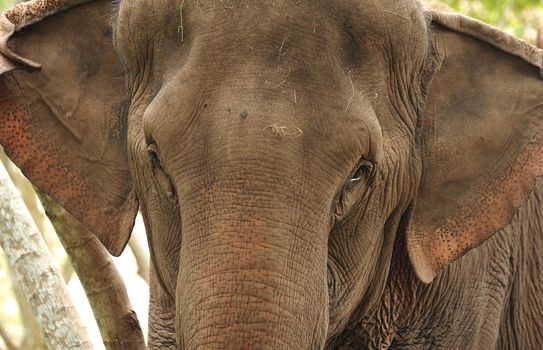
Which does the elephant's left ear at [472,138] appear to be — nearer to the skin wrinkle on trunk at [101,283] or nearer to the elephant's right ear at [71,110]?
the elephant's right ear at [71,110]

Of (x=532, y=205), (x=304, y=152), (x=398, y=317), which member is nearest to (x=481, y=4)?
(x=532, y=205)

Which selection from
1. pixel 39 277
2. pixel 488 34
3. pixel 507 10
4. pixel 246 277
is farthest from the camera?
pixel 507 10

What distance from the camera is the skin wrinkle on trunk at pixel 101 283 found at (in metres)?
4.90

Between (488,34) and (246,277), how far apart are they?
1.27 m

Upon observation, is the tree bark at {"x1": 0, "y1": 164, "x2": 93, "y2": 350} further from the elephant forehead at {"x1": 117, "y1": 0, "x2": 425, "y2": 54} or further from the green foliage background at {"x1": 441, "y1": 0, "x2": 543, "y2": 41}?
the green foliage background at {"x1": 441, "y1": 0, "x2": 543, "y2": 41}

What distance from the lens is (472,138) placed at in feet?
14.0

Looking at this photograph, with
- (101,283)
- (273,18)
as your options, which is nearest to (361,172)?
(273,18)

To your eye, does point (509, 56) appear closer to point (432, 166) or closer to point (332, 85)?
point (432, 166)

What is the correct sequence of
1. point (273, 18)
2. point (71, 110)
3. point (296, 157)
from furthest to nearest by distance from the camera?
point (71, 110)
point (273, 18)
point (296, 157)

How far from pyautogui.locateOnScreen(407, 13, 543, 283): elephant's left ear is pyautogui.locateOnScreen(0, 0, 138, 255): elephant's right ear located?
2.90 feet

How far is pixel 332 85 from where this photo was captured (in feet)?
12.3

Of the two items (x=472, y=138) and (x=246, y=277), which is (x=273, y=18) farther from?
(x=472, y=138)

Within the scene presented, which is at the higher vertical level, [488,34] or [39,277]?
[488,34]

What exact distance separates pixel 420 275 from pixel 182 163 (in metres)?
0.96
